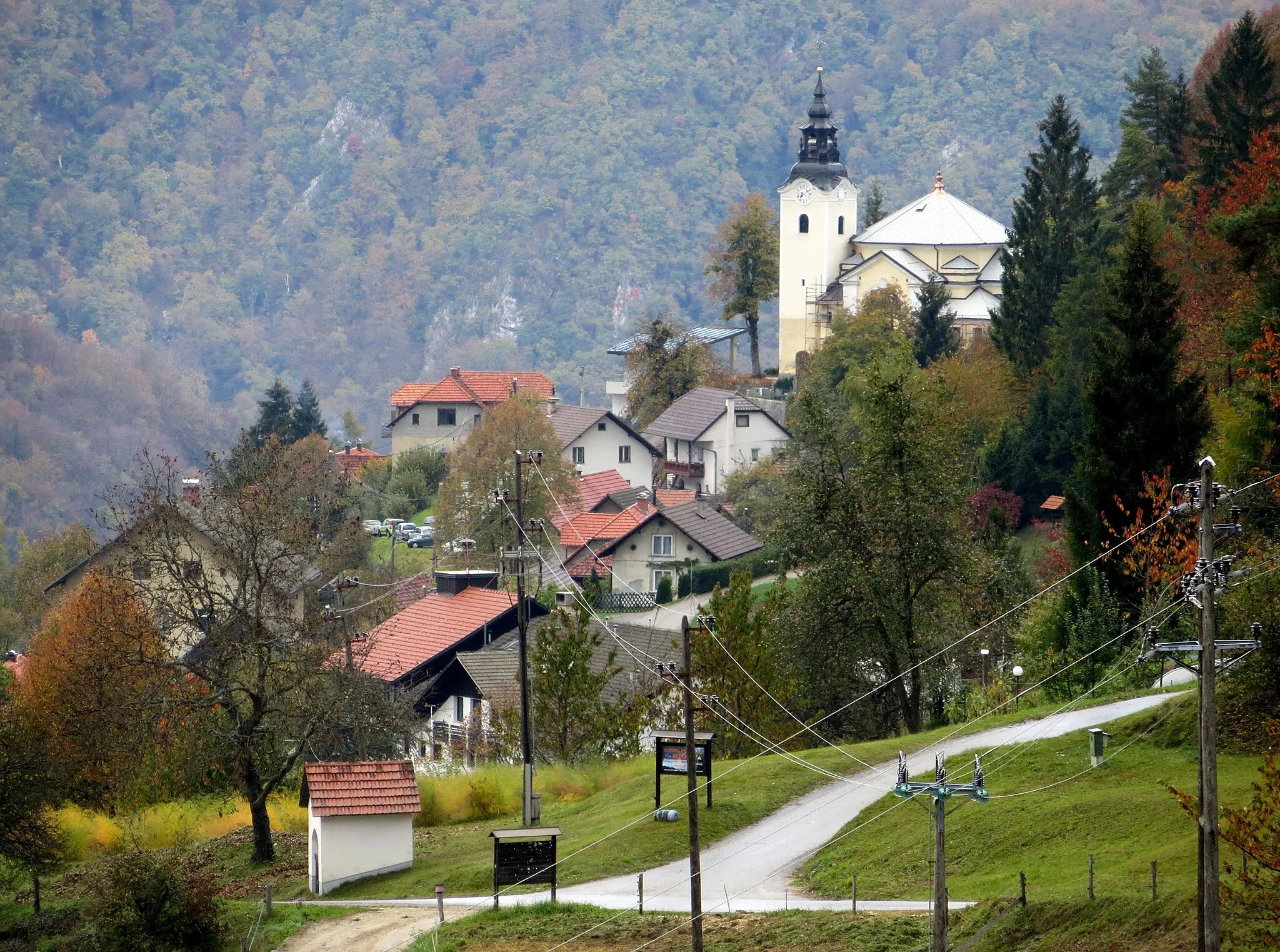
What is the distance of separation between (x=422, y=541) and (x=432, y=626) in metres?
42.8

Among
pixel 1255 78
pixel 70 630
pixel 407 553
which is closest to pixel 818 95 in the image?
pixel 407 553

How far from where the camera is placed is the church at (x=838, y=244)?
11544 centimetres

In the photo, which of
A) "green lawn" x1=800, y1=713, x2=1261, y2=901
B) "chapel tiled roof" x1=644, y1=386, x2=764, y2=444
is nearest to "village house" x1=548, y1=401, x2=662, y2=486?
"chapel tiled roof" x1=644, y1=386, x2=764, y2=444

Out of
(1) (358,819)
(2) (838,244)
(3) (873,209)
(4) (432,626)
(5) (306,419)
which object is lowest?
(1) (358,819)

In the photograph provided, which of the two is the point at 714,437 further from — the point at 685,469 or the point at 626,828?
the point at 626,828

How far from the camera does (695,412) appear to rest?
104 m

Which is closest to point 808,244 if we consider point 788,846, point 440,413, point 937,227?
point 937,227

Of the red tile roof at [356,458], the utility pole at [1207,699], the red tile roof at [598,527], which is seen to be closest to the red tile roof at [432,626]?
the red tile roof at [598,527]

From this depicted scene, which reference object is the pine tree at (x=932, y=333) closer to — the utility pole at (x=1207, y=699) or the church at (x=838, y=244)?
the church at (x=838, y=244)

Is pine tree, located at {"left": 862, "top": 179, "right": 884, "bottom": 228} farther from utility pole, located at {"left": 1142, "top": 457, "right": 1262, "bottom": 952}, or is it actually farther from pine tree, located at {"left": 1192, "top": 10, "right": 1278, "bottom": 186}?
utility pole, located at {"left": 1142, "top": 457, "right": 1262, "bottom": 952}

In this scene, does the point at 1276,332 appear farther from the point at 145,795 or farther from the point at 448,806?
the point at 145,795

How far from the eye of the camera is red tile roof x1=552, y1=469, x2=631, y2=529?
8644cm

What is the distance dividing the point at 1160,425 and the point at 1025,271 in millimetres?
35847

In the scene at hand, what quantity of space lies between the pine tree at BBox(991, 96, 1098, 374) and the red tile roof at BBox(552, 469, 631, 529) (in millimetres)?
23248
